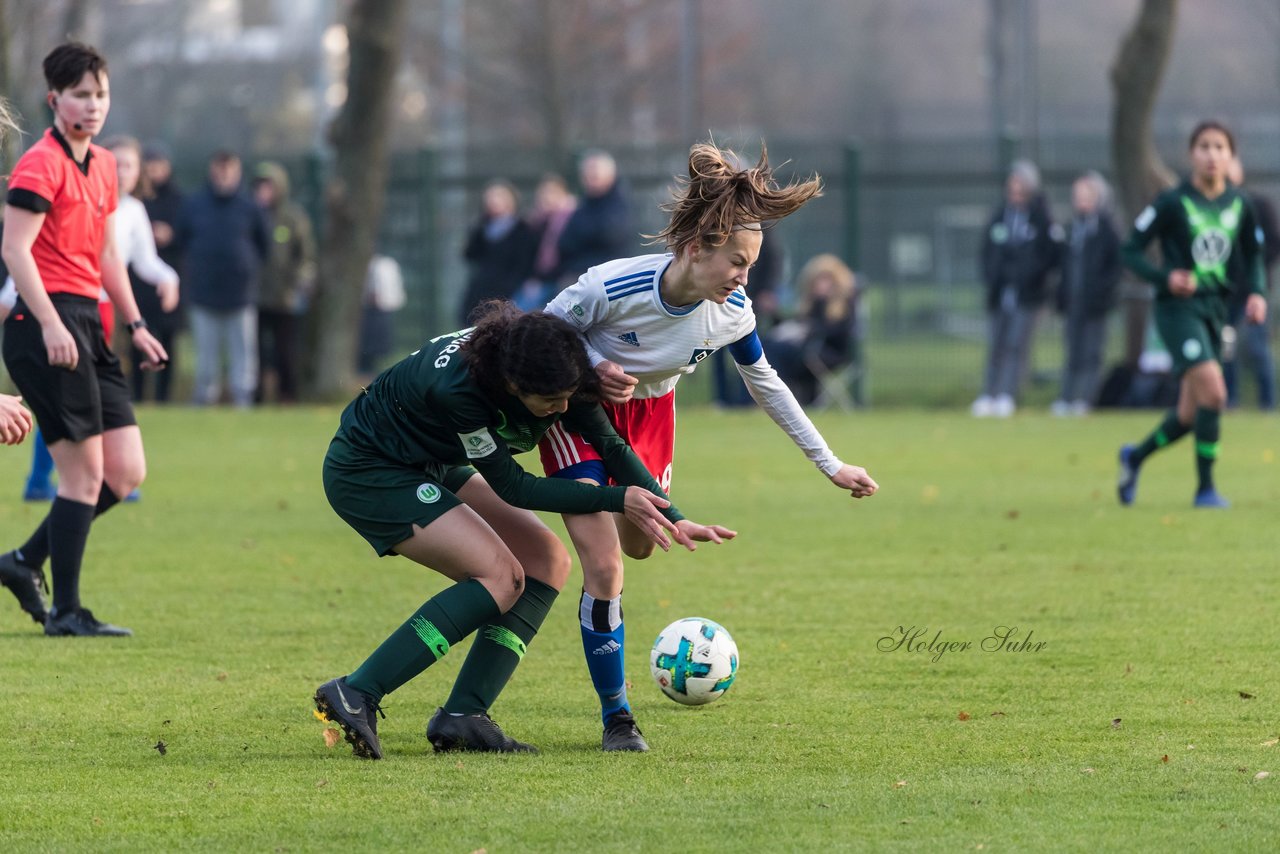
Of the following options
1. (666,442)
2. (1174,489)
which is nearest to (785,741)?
(666,442)

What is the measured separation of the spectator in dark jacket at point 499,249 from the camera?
18.8 metres

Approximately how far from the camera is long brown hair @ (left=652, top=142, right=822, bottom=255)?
17.6ft

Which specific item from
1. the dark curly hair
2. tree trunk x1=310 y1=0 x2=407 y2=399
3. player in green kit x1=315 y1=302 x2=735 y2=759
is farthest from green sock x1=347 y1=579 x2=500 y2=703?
tree trunk x1=310 y1=0 x2=407 y2=399

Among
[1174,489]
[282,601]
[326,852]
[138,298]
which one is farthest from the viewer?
[138,298]

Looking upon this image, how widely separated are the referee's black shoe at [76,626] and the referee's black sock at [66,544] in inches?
1.1

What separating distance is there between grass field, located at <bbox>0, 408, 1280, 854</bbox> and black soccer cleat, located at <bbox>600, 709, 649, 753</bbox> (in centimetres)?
6

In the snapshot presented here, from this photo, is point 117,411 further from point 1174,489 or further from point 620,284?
point 1174,489

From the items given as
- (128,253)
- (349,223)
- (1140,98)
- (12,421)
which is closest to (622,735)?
(12,421)

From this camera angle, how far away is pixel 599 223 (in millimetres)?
17641

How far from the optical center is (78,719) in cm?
593

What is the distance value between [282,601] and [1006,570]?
3.41m

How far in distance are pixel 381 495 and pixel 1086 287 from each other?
1383 centimetres

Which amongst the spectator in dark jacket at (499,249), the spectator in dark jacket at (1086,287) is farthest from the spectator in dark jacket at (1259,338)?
the spectator in dark jacket at (499,249)

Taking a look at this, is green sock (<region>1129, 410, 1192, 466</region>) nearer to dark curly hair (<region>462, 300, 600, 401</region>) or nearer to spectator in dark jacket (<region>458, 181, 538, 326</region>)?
dark curly hair (<region>462, 300, 600, 401</region>)
